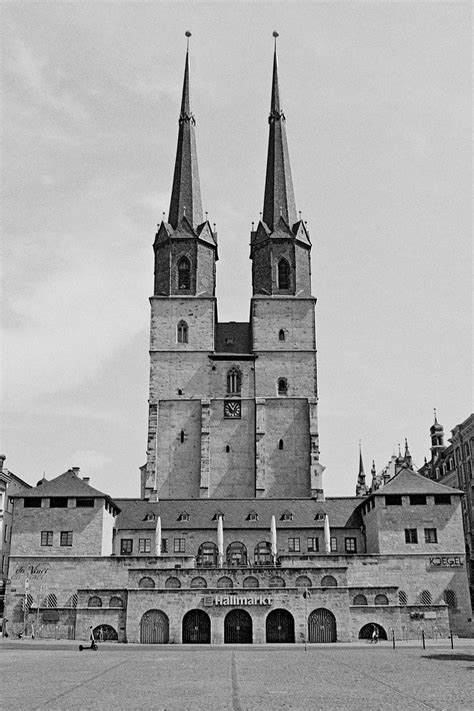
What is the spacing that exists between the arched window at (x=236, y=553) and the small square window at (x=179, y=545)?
12.4ft

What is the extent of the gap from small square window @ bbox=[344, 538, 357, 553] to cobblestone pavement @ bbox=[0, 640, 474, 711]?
80.4 ft

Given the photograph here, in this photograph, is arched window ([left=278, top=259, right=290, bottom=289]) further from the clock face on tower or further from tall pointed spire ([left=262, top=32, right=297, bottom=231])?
the clock face on tower

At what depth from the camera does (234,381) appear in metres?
85.4

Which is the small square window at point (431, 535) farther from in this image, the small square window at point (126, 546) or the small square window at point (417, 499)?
the small square window at point (126, 546)

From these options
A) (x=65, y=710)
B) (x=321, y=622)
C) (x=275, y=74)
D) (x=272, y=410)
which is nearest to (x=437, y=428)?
(x=272, y=410)

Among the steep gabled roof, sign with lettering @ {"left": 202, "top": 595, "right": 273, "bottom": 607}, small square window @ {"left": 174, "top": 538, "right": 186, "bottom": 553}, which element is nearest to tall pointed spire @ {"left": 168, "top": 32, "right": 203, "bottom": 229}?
the steep gabled roof

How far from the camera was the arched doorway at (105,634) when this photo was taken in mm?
57062

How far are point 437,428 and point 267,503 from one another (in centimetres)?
4673

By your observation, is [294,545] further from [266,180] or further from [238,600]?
[266,180]

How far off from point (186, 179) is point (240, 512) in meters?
41.0

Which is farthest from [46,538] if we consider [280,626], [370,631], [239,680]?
[239,680]

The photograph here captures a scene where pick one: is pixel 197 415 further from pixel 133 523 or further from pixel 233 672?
pixel 233 672

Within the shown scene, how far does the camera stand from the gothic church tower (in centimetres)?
8162

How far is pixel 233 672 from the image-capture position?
31469mm
